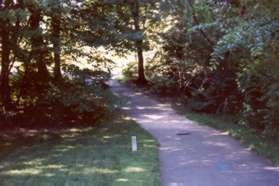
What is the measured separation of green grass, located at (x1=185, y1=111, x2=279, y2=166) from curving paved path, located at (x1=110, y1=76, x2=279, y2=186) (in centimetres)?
21

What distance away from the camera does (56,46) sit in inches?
461

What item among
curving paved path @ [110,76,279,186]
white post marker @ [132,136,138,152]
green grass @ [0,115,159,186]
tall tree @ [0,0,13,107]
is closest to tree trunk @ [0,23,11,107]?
tall tree @ [0,0,13,107]

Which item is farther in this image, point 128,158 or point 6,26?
point 6,26

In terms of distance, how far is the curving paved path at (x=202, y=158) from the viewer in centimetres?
792

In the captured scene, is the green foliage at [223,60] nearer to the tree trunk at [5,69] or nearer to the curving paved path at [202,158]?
the curving paved path at [202,158]

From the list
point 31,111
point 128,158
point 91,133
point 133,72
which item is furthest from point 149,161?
point 133,72

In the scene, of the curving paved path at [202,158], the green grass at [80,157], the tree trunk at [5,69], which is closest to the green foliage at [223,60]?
the curving paved path at [202,158]

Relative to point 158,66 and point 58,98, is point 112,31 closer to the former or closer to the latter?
point 58,98

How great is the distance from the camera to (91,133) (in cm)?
1259

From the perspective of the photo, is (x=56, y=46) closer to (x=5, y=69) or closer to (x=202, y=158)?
(x=5, y=69)

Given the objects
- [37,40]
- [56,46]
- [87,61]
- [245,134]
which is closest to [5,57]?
[37,40]

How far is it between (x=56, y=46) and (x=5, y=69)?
2.19m

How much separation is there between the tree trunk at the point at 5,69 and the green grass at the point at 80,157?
3.75 feet

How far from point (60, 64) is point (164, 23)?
21.7ft
